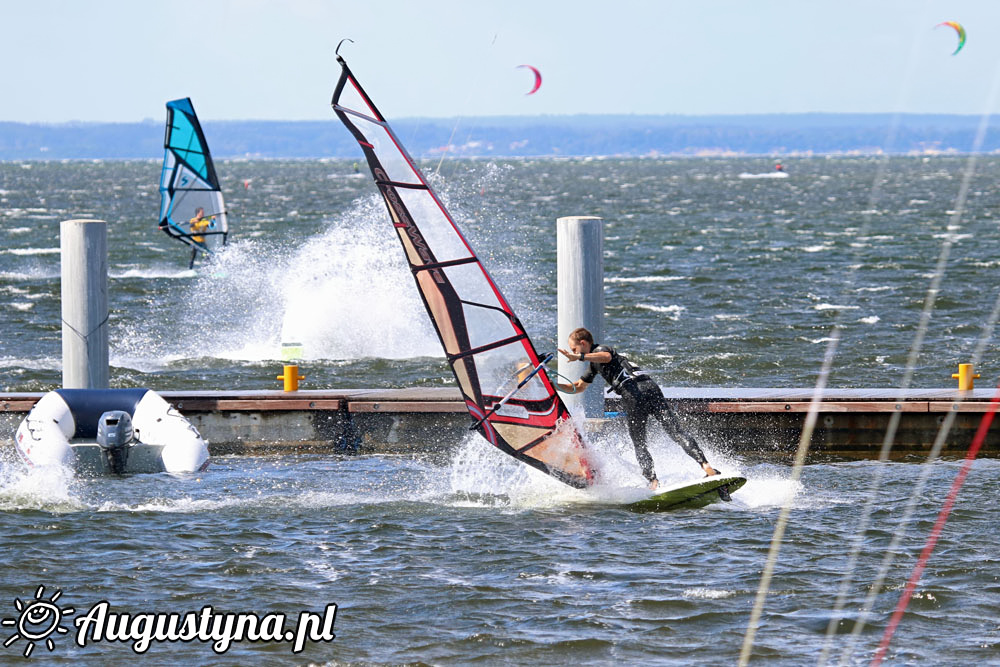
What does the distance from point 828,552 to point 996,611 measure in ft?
4.90

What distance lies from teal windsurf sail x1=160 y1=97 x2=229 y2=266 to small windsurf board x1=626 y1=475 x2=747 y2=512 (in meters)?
20.4

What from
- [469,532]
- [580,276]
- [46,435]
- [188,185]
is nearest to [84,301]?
[46,435]

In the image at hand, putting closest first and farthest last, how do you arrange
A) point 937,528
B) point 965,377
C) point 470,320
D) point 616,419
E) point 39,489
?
point 937,528
point 470,320
point 39,489
point 616,419
point 965,377

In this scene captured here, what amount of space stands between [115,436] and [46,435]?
66 centimetres

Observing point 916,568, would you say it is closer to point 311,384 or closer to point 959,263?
point 311,384

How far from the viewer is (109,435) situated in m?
11.7

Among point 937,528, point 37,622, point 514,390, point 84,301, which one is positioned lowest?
point 37,622

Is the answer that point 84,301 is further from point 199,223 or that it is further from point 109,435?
point 199,223

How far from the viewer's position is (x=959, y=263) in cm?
3619

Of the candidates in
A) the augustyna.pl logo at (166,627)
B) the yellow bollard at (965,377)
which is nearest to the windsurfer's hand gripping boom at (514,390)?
the augustyna.pl logo at (166,627)

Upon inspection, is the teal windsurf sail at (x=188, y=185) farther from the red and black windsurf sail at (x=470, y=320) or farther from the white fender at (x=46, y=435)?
the red and black windsurf sail at (x=470, y=320)

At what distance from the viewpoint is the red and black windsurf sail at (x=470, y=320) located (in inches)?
409

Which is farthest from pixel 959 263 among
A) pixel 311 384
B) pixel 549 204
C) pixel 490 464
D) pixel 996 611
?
pixel 549 204

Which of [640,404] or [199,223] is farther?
[199,223]
